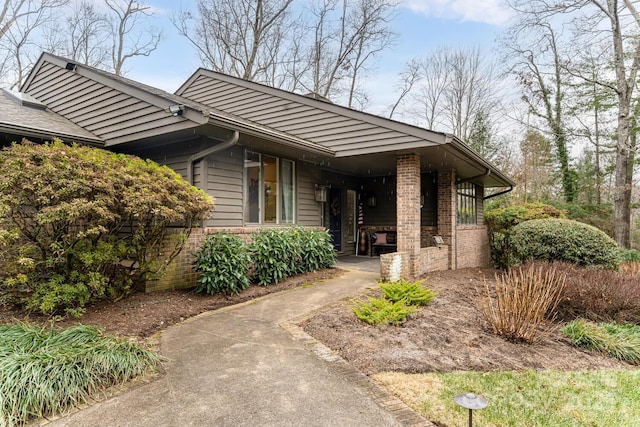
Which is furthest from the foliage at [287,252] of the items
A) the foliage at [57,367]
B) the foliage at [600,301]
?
the foliage at [600,301]

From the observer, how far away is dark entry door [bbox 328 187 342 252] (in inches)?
436

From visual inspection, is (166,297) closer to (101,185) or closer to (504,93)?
(101,185)

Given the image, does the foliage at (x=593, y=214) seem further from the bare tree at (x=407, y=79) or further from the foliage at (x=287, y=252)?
the foliage at (x=287, y=252)

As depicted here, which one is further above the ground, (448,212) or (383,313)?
(448,212)

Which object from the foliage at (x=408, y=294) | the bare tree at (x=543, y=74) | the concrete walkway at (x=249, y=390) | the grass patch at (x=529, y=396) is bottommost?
the grass patch at (x=529, y=396)

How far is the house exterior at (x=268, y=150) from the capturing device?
21.8 feet

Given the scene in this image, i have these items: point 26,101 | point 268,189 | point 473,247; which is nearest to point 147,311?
point 268,189

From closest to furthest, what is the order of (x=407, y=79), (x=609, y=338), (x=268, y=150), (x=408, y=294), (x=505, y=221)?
1. (x=609, y=338)
2. (x=408, y=294)
3. (x=268, y=150)
4. (x=505, y=221)
5. (x=407, y=79)

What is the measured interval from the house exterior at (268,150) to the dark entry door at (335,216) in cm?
5

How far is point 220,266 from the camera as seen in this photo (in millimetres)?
6082

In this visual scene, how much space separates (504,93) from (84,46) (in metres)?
22.5

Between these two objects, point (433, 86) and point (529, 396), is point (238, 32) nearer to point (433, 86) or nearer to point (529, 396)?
point (433, 86)

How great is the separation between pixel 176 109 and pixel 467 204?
9.95m

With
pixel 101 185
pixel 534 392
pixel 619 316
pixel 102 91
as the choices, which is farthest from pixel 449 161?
pixel 102 91
